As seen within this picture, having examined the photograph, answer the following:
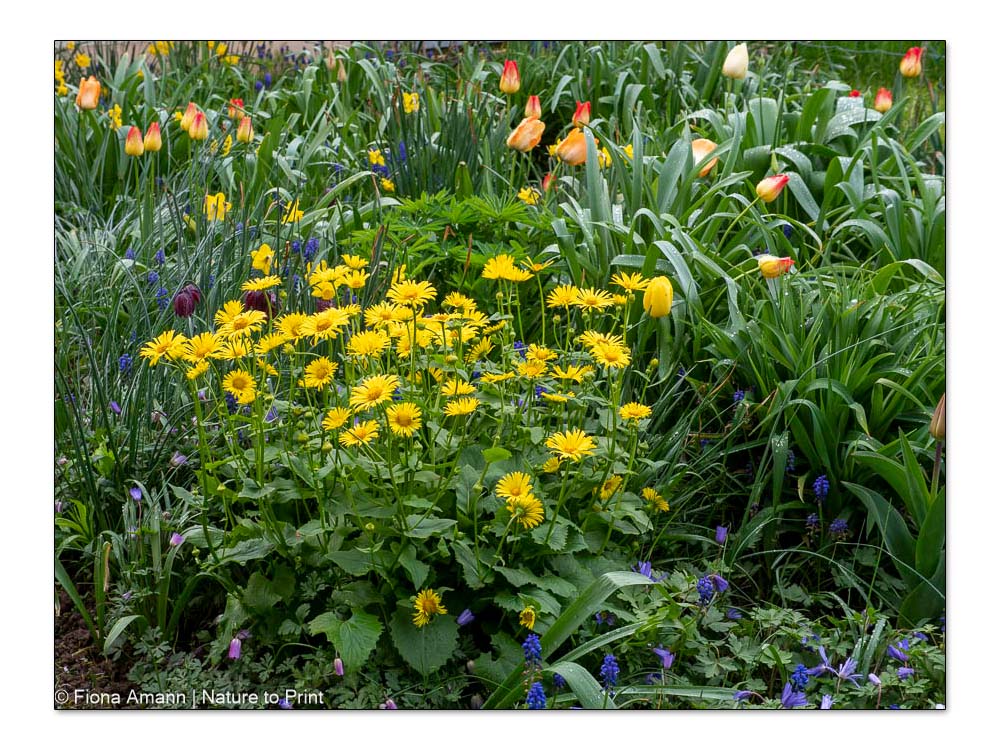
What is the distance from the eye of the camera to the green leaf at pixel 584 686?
1.61m

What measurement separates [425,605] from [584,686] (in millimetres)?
288

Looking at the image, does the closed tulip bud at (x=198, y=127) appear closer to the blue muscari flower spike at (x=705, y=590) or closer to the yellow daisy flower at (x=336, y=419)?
the yellow daisy flower at (x=336, y=419)

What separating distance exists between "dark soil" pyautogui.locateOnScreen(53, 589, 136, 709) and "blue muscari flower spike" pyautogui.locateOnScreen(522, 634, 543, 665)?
699mm

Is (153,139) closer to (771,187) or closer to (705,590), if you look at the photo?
(771,187)

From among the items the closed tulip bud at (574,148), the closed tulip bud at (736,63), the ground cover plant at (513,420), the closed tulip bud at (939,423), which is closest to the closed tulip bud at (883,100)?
the ground cover plant at (513,420)

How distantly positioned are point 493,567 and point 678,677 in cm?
39

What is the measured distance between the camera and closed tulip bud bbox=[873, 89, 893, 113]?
2686 millimetres

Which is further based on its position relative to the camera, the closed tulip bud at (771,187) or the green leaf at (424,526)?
the closed tulip bud at (771,187)

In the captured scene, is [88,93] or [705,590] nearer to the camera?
[705,590]

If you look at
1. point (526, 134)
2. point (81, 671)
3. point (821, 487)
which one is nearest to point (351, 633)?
point (81, 671)

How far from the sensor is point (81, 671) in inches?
69.9

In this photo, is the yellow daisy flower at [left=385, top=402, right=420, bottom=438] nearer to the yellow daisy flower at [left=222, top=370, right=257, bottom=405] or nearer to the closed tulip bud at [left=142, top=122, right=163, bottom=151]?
the yellow daisy flower at [left=222, top=370, right=257, bottom=405]
